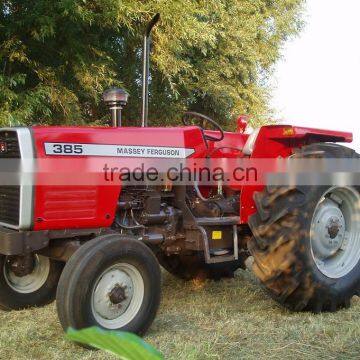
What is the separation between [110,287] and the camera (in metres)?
3.06

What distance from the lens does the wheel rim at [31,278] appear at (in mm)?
3867

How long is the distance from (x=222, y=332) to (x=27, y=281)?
1.58 meters

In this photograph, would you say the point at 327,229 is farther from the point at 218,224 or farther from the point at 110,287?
the point at 110,287

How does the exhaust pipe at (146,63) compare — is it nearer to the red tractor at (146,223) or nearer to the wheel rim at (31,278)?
the red tractor at (146,223)

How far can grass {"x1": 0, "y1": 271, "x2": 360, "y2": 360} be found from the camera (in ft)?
9.18

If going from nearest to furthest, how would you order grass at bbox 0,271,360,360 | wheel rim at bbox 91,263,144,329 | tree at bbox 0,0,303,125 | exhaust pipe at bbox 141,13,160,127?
grass at bbox 0,271,360,360 < wheel rim at bbox 91,263,144,329 < exhaust pipe at bbox 141,13,160,127 < tree at bbox 0,0,303,125

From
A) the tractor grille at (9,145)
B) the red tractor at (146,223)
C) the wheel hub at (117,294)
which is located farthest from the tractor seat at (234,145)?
the tractor grille at (9,145)

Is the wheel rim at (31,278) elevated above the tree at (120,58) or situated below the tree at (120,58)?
below

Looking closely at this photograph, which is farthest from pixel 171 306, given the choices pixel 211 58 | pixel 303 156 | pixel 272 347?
pixel 211 58

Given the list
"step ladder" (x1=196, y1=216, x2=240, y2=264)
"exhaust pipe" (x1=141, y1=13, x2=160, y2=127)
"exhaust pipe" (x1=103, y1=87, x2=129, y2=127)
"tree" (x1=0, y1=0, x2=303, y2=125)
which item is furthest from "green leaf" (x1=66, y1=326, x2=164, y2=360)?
A: "tree" (x1=0, y1=0, x2=303, y2=125)

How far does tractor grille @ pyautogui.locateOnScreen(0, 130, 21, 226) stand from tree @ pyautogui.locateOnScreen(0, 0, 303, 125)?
12.9 feet

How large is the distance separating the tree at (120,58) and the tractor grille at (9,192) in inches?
155

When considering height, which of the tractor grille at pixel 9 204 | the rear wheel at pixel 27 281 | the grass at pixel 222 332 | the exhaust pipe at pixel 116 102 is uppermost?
the exhaust pipe at pixel 116 102

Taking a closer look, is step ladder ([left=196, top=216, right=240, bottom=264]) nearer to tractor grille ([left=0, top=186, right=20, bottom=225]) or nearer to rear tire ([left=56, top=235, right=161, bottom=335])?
rear tire ([left=56, top=235, right=161, bottom=335])
